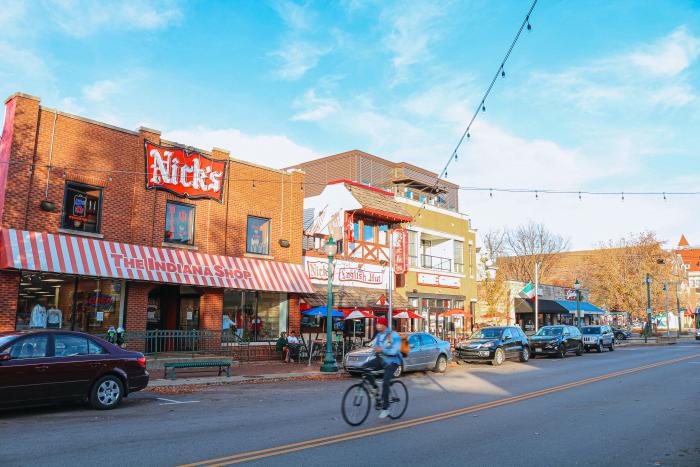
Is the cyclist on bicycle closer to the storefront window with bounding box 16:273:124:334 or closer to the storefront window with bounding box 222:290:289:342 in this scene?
the storefront window with bounding box 16:273:124:334

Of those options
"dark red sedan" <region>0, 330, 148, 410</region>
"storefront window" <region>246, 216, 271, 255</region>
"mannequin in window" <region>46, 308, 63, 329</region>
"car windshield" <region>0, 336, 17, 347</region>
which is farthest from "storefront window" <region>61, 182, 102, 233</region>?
"car windshield" <region>0, 336, 17, 347</region>

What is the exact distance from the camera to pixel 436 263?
35031 mm

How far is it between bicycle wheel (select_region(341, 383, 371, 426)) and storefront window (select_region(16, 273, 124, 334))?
12.0m

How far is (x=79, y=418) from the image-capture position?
9.70m

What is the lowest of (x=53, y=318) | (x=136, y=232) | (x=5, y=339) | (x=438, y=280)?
(x=5, y=339)

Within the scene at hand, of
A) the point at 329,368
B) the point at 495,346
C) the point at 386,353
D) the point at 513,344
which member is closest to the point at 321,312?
the point at 329,368

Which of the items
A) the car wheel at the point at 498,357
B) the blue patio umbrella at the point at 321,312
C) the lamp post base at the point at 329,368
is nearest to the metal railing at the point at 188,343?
the blue patio umbrella at the point at 321,312

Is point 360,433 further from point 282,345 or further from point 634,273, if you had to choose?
point 634,273

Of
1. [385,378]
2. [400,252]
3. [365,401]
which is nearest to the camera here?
[365,401]

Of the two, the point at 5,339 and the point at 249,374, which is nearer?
the point at 5,339

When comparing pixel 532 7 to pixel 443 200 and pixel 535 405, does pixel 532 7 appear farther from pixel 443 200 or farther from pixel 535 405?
pixel 443 200

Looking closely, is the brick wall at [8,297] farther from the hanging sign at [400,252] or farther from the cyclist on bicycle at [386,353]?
the hanging sign at [400,252]

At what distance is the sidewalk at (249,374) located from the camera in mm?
15156

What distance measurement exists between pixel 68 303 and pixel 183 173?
241 inches
